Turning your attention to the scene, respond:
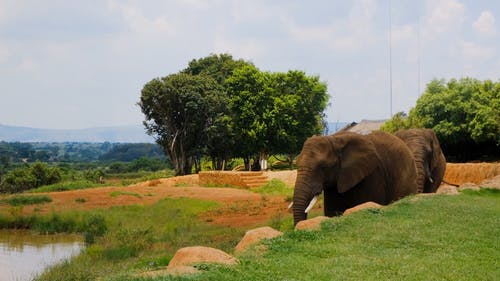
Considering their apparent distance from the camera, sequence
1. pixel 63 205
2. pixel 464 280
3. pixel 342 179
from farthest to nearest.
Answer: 1. pixel 63 205
2. pixel 342 179
3. pixel 464 280

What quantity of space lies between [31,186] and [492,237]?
137 feet

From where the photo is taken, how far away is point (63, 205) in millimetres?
28156

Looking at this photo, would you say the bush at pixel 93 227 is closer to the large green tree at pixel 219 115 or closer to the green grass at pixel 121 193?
the green grass at pixel 121 193

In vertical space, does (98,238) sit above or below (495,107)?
below

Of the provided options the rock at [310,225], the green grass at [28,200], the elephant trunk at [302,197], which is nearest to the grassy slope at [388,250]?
the rock at [310,225]

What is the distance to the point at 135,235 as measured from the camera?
1902cm

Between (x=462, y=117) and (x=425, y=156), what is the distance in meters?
26.8

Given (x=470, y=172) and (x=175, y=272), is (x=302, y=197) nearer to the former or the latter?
(x=175, y=272)

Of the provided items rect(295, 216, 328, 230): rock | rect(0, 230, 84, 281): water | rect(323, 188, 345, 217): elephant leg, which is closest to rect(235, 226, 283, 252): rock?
rect(295, 216, 328, 230): rock

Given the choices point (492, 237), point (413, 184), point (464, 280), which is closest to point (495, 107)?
point (413, 184)

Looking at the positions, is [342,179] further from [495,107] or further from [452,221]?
[495,107]

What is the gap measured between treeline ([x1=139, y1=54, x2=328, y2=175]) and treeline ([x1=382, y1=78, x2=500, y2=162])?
26.3 ft

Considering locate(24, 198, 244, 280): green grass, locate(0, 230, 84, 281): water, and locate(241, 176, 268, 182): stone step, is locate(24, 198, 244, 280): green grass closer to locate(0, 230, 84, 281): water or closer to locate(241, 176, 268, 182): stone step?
locate(0, 230, 84, 281): water

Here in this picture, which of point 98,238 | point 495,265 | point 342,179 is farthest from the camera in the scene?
point 98,238
